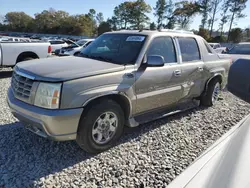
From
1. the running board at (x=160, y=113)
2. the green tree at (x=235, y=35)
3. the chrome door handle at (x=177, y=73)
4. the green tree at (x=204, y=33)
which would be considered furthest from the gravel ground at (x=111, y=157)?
the green tree at (x=235, y=35)

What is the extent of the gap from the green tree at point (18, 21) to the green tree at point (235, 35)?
217ft

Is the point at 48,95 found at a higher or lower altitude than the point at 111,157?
higher

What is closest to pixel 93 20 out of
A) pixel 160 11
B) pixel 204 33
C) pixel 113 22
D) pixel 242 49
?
pixel 113 22

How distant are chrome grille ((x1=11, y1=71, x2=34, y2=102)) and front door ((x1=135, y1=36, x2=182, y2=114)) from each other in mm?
1528

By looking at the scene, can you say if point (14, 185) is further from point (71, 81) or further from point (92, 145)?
point (71, 81)

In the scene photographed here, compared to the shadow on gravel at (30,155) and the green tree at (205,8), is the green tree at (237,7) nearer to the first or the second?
the green tree at (205,8)

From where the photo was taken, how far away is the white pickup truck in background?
8125mm

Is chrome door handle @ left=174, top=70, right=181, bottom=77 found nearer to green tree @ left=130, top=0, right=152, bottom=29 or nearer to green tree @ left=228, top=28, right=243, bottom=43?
green tree @ left=228, top=28, right=243, bottom=43

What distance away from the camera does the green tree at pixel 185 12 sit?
53031 millimetres

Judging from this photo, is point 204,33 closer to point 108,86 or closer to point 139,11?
point 139,11

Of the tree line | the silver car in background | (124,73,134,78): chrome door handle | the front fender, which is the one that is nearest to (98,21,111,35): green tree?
the tree line

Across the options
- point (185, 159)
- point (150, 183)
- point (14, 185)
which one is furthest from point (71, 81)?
point (185, 159)

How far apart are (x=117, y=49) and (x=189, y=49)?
1674mm

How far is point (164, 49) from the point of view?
4055mm
